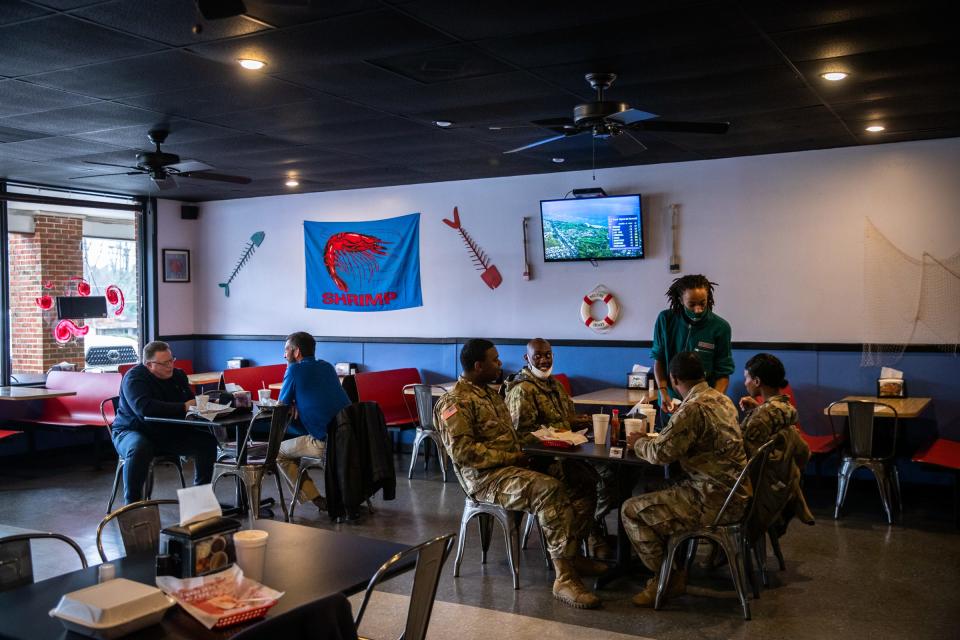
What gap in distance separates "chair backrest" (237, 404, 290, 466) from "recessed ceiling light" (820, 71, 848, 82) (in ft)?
12.4

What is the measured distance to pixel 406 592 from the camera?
4520 mm

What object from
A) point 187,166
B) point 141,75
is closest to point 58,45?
point 141,75

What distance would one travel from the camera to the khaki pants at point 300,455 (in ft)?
19.6

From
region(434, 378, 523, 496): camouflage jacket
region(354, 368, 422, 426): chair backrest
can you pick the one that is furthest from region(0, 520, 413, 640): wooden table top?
region(354, 368, 422, 426): chair backrest

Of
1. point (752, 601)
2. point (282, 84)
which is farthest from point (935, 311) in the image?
point (282, 84)

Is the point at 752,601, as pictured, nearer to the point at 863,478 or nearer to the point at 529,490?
the point at 529,490

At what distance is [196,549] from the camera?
2281mm

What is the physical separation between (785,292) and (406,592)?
430 cm

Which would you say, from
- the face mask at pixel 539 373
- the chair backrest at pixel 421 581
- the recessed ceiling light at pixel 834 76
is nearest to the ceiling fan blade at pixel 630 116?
the recessed ceiling light at pixel 834 76

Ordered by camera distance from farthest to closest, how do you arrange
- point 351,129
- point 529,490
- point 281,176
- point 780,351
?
point 281,176, point 780,351, point 351,129, point 529,490

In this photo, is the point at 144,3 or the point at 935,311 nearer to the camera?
the point at 144,3

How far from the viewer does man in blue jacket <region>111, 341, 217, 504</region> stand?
5809 millimetres

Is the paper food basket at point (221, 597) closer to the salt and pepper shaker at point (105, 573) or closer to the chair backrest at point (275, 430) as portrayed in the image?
the salt and pepper shaker at point (105, 573)

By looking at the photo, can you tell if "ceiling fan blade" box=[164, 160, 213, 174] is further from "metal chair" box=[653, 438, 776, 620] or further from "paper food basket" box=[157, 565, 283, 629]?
"paper food basket" box=[157, 565, 283, 629]
